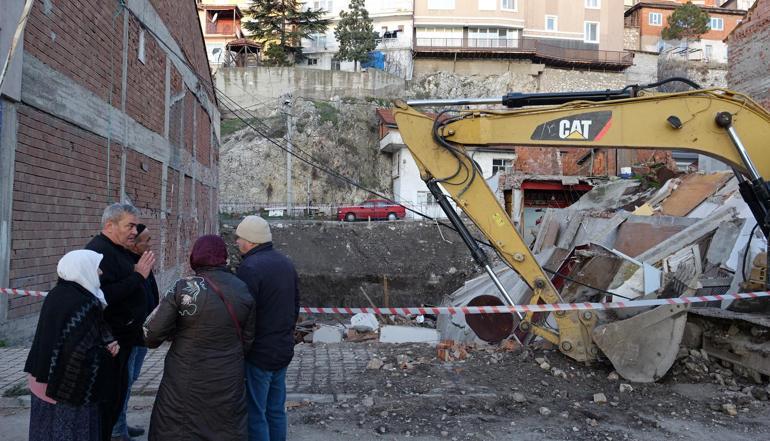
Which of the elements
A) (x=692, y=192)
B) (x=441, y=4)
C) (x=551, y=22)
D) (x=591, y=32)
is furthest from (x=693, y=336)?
(x=591, y=32)

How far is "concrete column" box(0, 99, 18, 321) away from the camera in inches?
218

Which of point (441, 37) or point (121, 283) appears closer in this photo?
point (121, 283)

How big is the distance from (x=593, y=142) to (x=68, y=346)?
16.4 feet

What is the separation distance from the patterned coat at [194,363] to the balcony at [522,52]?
145 feet

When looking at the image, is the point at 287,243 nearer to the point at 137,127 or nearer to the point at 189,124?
the point at 189,124

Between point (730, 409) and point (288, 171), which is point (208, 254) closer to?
point (730, 409)

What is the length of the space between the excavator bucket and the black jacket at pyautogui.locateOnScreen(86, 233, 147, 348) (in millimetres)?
4722

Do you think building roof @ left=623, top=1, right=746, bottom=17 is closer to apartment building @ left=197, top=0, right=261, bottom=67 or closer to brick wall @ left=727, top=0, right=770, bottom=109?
brick wall @ left=727, top=0, right=770, bottom=109

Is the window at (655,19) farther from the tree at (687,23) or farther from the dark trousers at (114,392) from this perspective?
the dark trousers at (114,392)

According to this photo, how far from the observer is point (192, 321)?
313cm

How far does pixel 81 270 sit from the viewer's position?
3.08m

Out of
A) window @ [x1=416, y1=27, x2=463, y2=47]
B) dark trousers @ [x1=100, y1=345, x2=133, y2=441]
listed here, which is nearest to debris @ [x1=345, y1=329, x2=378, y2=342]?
dark trousers @ [x1=100, y1=345, x2=133, y2=441]

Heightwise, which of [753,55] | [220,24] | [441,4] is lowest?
[753,55]

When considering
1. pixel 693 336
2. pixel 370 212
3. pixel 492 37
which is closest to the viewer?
pixel 693 336
